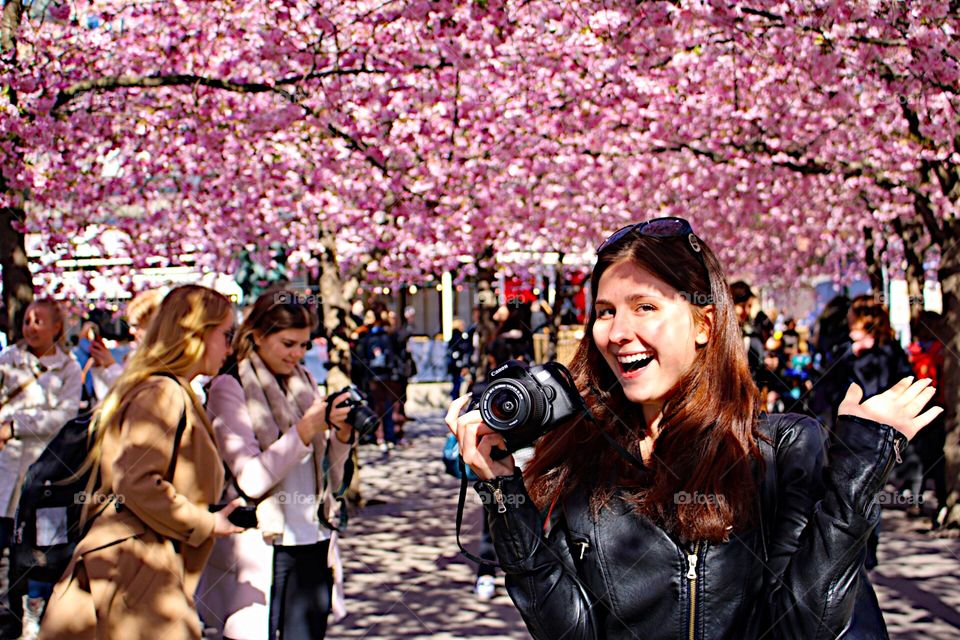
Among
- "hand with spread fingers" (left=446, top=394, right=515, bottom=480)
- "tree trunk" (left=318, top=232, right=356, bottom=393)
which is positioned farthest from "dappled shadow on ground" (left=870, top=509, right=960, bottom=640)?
"tree trunk" (left=318, top=232, right=356, bottom=393)

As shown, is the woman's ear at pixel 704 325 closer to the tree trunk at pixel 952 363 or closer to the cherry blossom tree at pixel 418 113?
the cherry blossom tree at pixel 418 113

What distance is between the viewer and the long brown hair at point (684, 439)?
210cm

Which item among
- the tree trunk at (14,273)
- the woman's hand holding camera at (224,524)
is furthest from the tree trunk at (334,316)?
the woman's hand holding camera at (224,524)

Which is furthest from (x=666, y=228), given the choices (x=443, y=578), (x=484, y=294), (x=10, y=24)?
(x=484, y=294)

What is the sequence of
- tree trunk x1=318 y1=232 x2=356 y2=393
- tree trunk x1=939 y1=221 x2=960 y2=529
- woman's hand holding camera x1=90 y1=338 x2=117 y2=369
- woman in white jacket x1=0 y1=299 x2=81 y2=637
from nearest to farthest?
woman in white jacket x1=0 y1=299 x2=81 y2=637 → woman's hand holding camera x1=90 y1=338 x2=117 y2=369 → tree trunk x1=939 y1=221 x2=960 y2=529 → tree trunk x1=318 y1=232 x2=356 y2=393

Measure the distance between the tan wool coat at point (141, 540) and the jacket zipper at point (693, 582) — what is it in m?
2.11

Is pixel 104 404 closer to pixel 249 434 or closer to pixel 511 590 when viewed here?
pixel 249 434

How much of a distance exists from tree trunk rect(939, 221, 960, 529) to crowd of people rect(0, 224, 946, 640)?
10.1ft

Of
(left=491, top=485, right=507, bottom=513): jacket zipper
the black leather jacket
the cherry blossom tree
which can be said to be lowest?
the black leather jacket

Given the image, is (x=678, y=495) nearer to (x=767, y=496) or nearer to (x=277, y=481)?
(x=767, y=496)

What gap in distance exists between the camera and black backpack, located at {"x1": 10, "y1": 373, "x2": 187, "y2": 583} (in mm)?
4156

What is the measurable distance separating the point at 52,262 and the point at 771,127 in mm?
7831

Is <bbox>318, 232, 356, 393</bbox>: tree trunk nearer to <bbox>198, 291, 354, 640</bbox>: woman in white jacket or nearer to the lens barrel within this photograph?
<bbox>198, 291, 354, 640</bbox>: woman in white jacket

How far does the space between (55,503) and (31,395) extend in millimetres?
2805
